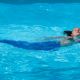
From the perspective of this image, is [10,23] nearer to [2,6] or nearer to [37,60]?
[2,6]

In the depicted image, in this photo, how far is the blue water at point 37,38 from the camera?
117cm

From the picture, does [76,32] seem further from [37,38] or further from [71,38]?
[37,38]

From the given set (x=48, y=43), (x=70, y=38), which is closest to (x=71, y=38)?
(x=70, y=38)

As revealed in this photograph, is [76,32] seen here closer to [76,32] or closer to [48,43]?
[76,32]

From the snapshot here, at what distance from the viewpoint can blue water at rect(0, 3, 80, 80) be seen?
45.9 inches

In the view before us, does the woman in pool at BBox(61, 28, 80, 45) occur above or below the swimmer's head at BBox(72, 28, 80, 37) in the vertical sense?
below

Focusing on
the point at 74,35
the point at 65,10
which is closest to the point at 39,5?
the point at 65,10

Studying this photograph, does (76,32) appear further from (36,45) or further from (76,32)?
(36,45)

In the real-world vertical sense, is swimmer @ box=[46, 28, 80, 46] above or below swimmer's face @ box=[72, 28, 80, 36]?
below

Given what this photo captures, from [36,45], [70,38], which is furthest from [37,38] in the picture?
[70,38]

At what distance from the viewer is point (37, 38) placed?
1.22 meters

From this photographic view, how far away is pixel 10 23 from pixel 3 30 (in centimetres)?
5

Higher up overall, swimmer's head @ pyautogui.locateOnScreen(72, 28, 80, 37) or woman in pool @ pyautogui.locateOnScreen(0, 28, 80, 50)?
swimmer's head @ pyautogui.locateOnScreen(72, 28, 80, 37)

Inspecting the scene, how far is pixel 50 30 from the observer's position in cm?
124
